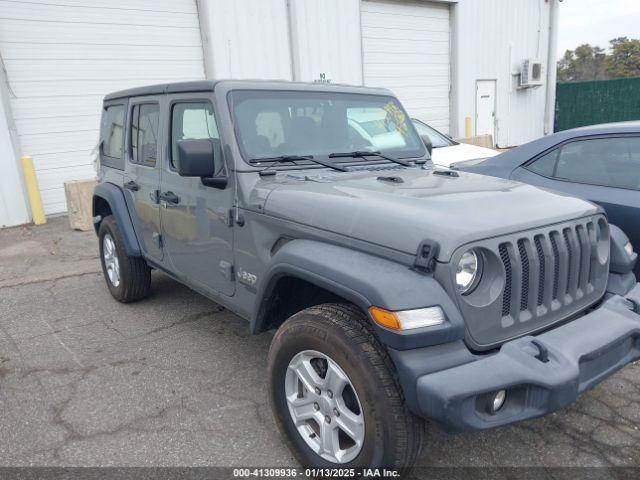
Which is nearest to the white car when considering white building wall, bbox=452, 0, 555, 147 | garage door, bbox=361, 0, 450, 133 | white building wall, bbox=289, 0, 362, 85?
white building wall, bbox=289, 0, 362, 85

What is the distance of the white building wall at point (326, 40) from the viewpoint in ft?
38.7

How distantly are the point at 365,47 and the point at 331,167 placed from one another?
10939mm

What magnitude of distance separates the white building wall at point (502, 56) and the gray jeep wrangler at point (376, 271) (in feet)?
42.5

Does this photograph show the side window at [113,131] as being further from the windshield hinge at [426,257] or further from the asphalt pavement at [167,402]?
the windshield hinge at [426,257]

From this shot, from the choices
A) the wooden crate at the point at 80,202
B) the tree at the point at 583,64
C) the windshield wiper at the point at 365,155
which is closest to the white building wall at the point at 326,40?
the wooden crate at the point at 80,202

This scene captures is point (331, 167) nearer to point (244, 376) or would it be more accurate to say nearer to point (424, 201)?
point (424, 201)

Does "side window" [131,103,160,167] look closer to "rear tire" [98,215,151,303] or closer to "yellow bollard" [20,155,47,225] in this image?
"rear tire" [98,215,151,303]

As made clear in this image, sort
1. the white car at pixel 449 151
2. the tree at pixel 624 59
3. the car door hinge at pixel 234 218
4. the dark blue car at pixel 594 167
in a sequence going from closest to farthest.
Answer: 1. the car door hinge at pixel 234 218
2. the dark blue car at pixel 594 167
3. the white car at pixel 449 151
4. the tree at pixel 624 59

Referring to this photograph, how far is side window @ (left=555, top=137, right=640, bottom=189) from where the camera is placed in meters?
3.99

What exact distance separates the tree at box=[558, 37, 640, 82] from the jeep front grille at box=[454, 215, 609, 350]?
47379 mm

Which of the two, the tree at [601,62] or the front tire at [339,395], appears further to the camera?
the tree at [601,62]

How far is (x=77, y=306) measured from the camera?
509cm

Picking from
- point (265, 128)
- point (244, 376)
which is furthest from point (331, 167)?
point (244, 376)

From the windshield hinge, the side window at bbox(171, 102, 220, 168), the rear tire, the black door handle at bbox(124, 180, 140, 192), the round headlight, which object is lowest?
the rear tire
